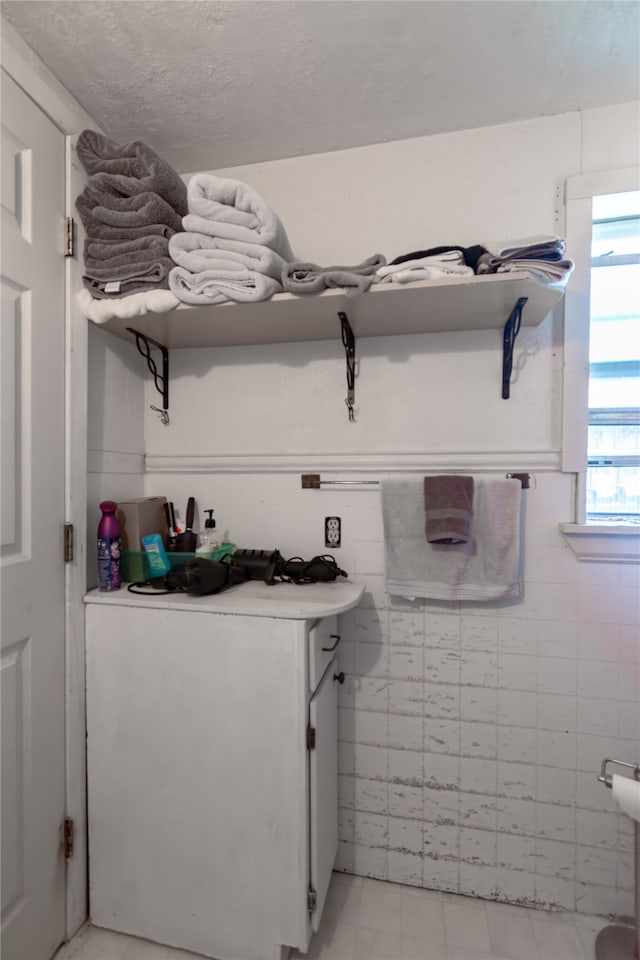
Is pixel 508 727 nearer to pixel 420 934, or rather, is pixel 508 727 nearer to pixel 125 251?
pixel 420 934

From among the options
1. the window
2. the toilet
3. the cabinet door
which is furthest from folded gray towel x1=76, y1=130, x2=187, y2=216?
the toilet

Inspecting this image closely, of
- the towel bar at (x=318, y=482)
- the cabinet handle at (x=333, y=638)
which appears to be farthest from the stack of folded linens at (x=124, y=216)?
the cabinet handle at (x=333, y=638)

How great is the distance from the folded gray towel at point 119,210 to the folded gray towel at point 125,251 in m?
0.04

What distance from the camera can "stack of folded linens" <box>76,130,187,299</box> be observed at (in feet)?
3.92

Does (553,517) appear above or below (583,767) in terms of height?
above

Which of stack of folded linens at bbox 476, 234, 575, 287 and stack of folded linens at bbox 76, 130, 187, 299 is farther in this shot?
stack of folded linens at bbox 76, 130, 187, 299

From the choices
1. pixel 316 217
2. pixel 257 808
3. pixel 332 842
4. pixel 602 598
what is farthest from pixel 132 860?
pixel 316 217

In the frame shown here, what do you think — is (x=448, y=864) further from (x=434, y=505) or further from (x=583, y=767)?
(x=434, y=505)

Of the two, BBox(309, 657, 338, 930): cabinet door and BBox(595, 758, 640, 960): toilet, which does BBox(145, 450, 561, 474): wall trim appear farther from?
BBox(595, 758, 640, 960): toilet

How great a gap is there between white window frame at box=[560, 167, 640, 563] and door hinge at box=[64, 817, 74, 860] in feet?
5.48

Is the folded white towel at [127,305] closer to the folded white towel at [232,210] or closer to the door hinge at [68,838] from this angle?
the folded white towel at [232,210]

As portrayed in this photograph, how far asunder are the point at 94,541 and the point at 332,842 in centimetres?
118

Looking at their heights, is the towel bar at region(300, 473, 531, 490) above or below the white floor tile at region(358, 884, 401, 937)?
above

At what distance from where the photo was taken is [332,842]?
1.31m
